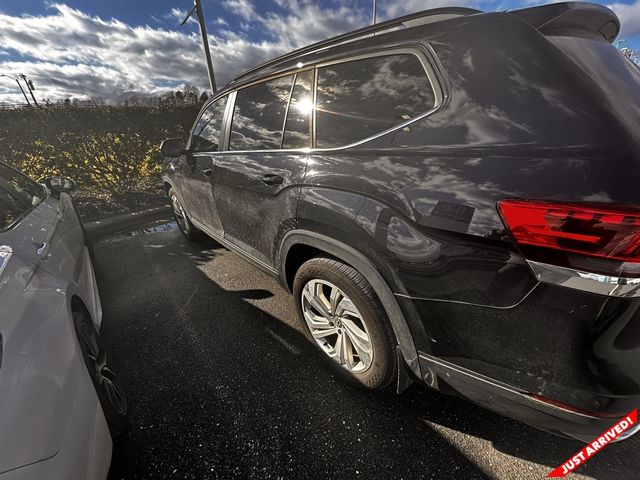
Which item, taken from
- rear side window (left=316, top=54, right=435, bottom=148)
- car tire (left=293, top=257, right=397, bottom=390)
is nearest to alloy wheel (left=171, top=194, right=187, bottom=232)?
car tire (left=293, top=257, right=397, bottom=390)

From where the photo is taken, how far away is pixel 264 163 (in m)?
2.02

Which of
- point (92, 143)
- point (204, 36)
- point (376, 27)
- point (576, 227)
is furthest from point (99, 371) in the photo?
point (204, 36)

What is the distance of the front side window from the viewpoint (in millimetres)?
2061

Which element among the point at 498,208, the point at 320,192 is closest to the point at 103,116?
the point at 320,192

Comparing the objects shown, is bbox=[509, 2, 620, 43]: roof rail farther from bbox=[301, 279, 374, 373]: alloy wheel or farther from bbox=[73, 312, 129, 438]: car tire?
bbox=[73, 312, 129, 438]: car tire

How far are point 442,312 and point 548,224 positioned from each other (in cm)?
49

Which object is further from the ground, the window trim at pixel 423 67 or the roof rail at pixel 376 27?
the roof rail at pixel 376 27

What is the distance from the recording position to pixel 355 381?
5.98 feet

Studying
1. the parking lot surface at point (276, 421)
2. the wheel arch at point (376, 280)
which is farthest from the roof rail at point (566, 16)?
the parking lot surface at point (276, 421)

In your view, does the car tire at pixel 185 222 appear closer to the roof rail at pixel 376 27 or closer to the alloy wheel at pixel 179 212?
the alloy wheel at pixel 179 212

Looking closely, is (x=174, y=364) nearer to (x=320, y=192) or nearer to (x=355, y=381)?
(x=355, y=381)

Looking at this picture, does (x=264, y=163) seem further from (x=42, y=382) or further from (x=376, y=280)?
(x=42, y=382)

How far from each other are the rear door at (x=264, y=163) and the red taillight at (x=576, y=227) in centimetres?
110

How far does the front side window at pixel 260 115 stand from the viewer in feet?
6.76
